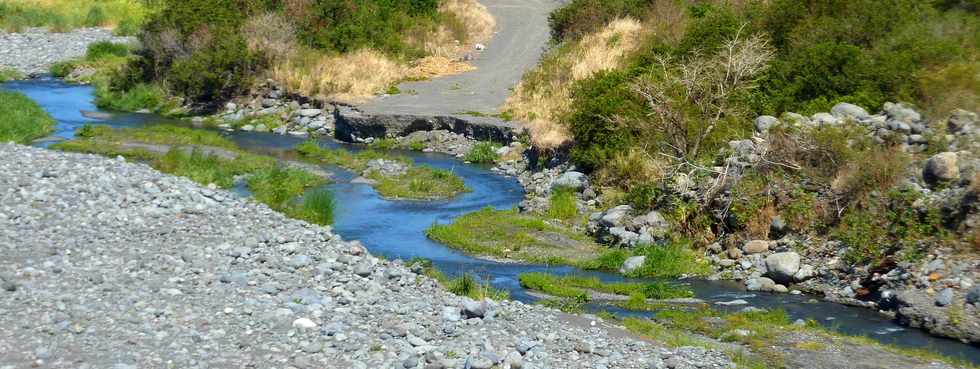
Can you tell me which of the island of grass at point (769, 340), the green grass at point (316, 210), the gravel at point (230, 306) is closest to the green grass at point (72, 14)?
the green grass at point (316, 210)

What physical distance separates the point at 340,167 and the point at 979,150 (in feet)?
54.9

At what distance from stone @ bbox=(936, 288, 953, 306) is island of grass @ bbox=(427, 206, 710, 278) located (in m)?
4.49

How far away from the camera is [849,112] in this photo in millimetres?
24297

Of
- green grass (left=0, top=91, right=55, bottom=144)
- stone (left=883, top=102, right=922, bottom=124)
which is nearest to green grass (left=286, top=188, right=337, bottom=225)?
green grass (left=0, top=91, right=55, bottom=144)

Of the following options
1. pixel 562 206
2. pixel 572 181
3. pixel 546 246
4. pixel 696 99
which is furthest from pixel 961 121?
pixel 572 181

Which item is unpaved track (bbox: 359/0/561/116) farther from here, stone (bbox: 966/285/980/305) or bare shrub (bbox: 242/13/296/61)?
stone (bbox: 966/285/980/305)

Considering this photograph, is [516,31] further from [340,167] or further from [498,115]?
[340,167]

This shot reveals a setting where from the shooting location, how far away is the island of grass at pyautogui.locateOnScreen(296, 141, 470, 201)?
93.4 feet

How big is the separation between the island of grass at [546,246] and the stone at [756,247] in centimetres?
89

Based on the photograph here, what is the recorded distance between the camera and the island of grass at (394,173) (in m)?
28.5

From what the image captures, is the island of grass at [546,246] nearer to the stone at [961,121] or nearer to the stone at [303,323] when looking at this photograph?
the stone at [961,121]

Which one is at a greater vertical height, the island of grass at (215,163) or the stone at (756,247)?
the stone at (756,247)

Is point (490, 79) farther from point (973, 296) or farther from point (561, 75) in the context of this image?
point (973, 296)

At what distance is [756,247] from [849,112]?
14.3 ft
